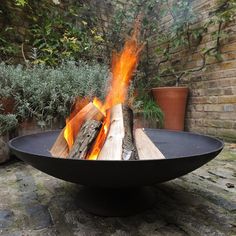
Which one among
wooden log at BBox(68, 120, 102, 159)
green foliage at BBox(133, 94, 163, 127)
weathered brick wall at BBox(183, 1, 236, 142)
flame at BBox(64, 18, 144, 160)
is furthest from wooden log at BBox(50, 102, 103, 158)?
weathered brick wall at BBox(183, 1, 236, 142)

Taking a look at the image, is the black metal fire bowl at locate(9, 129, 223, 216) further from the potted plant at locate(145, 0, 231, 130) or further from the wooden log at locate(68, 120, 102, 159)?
the potted plant at locate(145, 0, 231, 130)

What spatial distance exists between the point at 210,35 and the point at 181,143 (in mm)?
2406

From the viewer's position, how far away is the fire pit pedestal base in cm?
112

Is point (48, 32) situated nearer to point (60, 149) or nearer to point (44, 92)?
point (44, 92)

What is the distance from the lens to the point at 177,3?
12.2ft

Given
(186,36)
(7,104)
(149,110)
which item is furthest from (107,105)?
(186,36)

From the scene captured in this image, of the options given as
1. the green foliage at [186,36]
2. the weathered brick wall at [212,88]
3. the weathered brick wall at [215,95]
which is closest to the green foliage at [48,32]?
the green foliage at [186,36]

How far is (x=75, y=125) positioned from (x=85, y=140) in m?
0.24

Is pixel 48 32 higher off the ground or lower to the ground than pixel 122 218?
higher

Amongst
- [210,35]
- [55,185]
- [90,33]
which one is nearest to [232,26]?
[210,35]

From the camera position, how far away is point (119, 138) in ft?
3.98

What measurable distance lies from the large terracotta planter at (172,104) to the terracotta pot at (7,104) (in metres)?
2.17

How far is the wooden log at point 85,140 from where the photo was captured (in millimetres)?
1169

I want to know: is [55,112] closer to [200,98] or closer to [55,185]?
[55,185]
